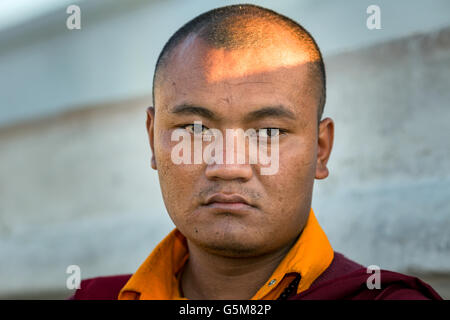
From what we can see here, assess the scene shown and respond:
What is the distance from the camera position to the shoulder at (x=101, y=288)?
2177 millimetres

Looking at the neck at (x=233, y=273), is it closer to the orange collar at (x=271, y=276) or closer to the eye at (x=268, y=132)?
the orange collar at (x=271, y=276)

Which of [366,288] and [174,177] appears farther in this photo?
[174,177]

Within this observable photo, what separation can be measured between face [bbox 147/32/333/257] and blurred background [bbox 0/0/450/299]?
92 centimetres

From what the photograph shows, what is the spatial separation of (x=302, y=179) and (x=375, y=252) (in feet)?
3.35

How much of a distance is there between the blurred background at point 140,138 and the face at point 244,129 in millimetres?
918

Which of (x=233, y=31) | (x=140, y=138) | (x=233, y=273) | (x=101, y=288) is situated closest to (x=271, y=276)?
(x=233, y=273)

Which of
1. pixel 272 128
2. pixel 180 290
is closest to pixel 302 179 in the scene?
pixel 272 128

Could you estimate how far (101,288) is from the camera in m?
2.22

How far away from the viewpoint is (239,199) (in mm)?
1739

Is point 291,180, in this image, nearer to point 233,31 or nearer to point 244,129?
point 244,129

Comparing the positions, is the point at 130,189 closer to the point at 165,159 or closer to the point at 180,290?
the point at 180,290

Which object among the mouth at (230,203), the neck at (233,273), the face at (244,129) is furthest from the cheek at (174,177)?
the neck at (233,273)

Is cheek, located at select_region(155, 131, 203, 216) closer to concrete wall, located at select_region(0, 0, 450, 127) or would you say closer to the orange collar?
the orange collar

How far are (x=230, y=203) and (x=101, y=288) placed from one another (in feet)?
2.58
